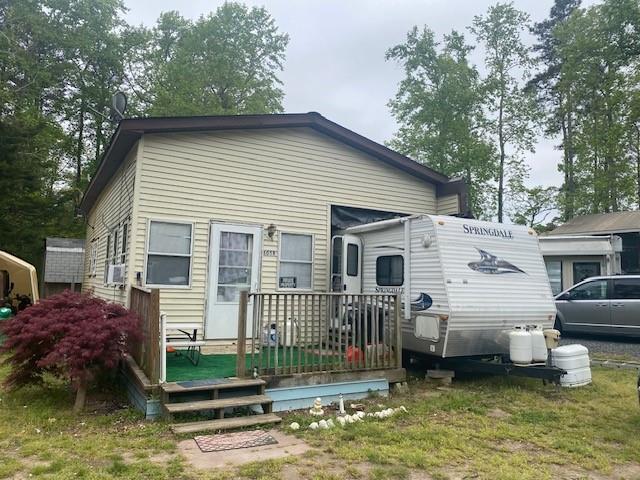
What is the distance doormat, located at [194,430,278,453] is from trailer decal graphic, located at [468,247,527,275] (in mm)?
3842

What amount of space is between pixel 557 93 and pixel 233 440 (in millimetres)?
28636

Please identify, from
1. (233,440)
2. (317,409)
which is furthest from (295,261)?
(233,440)

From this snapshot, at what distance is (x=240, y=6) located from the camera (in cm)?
2855

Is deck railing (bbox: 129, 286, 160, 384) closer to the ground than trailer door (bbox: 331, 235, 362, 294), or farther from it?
closer to the ground

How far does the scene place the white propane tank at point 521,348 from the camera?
6.56 metres

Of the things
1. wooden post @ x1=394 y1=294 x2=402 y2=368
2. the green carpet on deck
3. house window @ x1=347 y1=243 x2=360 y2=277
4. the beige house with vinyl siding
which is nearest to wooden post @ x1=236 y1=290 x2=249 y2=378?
the green carpet on deck

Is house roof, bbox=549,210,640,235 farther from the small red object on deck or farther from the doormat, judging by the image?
the doormat

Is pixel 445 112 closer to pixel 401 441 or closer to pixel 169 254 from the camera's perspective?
pixel 169 254

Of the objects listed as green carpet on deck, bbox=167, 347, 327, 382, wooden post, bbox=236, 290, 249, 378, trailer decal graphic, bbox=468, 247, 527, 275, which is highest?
trailer decal graphic, bbox=468, 247, 527, 275

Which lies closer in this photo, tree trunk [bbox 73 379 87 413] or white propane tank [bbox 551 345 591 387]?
tree trunk [bbox 73 379 87 413]

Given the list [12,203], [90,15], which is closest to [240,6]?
[90,15]

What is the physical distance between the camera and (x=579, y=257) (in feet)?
51.9

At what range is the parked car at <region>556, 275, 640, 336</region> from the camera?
443 inches

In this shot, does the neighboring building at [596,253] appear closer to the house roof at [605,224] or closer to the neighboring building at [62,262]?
the house roof at [605,224]
